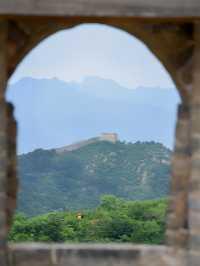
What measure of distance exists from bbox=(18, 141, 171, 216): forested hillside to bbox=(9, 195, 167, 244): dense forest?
3.34 m

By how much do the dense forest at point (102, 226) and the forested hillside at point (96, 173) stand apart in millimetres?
3340

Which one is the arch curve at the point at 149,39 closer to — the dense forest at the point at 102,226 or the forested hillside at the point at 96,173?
the dense forest at the point at 102,226

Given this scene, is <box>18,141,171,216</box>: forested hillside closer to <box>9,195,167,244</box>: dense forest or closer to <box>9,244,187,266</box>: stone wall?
<box>9,195,167,244</box>: dense forest

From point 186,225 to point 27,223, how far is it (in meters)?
4.22

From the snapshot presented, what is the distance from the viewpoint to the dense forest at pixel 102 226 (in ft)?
33.5

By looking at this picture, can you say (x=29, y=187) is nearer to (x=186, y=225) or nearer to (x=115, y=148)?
(x=115, y=148)

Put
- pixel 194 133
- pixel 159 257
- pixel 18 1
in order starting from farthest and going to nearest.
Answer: pixel 159 257 → pixel 194 133 → pixel 18 1

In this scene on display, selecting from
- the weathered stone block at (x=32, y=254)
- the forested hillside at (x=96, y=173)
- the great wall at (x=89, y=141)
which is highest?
the great wall at (x=89, y=141)

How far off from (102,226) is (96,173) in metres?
4.79

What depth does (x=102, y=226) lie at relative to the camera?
10375mm

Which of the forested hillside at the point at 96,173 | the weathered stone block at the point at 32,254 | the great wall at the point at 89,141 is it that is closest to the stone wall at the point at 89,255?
the weathered stone block at the point at 32,254

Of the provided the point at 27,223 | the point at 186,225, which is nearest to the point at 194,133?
the point at 186,225

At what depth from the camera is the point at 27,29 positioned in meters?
7.04

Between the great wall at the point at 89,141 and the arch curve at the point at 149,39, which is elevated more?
the great wall at the point at 89,141
